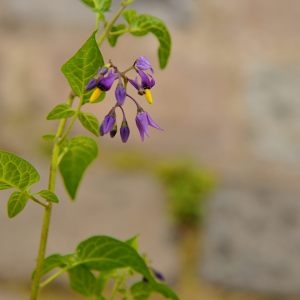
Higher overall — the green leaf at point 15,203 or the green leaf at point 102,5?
the green leaf at point 102,5

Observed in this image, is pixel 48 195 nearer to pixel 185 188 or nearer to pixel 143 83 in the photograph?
pixel 143 83

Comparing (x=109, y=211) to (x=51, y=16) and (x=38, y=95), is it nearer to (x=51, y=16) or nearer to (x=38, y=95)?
(x=38, y=95)

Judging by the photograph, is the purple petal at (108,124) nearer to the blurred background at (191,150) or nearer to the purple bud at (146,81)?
the purple bud at (146,81)

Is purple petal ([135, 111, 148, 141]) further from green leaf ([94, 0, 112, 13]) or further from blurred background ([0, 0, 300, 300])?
blurred background ([0, 0, 300, 300])

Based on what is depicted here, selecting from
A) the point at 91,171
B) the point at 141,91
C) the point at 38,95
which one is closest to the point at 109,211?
the point at 91,171

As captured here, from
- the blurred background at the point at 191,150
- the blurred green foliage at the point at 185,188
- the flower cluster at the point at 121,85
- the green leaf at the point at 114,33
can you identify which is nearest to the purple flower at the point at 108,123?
the flower cluster at the point at 121,85

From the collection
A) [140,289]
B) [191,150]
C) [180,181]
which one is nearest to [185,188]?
[180,181]
